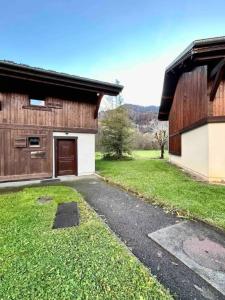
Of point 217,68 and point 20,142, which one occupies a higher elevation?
point 217,68

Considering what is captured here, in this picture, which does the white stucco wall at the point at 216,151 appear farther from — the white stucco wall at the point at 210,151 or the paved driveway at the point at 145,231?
the paved driveway at the point at 145,231

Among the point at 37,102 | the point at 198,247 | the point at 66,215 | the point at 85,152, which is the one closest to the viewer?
the point at 198,247

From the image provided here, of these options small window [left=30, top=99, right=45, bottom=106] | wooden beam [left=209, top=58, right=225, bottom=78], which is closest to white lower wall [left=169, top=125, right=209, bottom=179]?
wooden beam [left=209, top=58, right=225, bottom=78]

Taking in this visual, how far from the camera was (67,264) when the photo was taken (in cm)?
306

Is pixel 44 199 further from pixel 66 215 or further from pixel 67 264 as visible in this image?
pixel 67 264

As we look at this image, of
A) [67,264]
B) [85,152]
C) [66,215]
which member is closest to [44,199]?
[66,215]

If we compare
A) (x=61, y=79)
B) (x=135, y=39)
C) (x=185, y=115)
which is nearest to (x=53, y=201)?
(x=61, y=79)

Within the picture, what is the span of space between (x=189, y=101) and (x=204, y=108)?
8.28 feet

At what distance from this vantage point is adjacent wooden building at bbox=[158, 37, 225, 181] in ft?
26.7

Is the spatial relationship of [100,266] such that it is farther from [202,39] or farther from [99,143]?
[99,143]

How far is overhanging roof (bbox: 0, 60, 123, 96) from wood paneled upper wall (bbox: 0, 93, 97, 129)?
75 cm

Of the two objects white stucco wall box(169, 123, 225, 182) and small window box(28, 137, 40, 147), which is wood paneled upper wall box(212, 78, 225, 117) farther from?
small window box(28, 137, 40, 147)

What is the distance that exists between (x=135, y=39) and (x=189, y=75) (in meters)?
6.25

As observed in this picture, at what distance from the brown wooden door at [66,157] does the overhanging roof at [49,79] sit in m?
2.89
